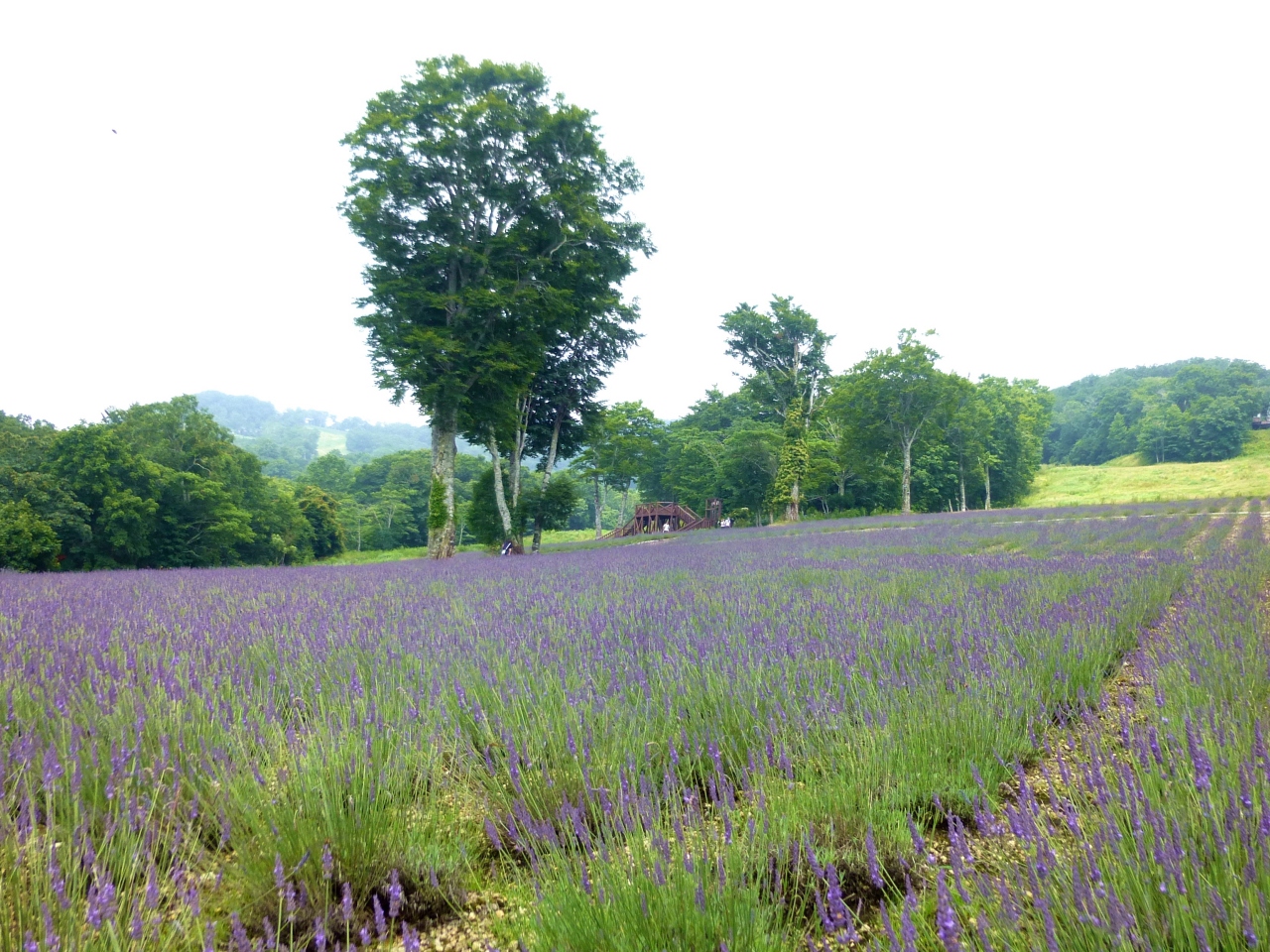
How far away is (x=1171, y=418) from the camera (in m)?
64.9

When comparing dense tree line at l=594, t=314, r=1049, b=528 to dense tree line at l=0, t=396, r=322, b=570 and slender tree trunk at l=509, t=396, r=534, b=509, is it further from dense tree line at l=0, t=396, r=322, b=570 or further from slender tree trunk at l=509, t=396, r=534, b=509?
dense tree line at l=0, t=396, r=322, b=570

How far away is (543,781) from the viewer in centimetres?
180

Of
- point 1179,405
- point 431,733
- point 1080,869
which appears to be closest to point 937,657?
point 1080,869

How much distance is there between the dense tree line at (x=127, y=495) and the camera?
15.9 meters

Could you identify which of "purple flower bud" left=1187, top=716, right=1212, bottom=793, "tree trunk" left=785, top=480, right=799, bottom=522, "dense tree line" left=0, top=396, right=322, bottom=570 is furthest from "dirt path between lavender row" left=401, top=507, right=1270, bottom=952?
"tree trunk" left=785, top=480, right=799, bottom=522

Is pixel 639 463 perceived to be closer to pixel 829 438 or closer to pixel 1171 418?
pixel 829 438

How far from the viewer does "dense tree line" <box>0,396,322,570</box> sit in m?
15.9

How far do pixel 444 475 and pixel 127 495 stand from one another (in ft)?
35.4

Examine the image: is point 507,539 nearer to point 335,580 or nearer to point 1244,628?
point 335,580

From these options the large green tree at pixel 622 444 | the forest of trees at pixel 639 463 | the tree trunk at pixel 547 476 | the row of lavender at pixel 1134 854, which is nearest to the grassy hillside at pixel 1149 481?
the forest of trees at pixel 639 463

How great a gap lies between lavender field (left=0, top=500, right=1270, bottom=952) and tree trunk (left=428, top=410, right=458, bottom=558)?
1181 centimetres

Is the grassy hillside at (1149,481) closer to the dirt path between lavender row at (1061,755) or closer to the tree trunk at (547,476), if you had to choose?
the tree trunk at (547,476)

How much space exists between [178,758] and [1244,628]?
5069 millimetres

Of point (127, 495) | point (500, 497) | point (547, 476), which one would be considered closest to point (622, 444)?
point (547, 476)
